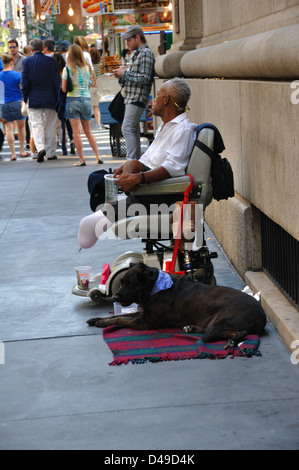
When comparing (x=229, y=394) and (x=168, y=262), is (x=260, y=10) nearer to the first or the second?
(x=168, y=262)

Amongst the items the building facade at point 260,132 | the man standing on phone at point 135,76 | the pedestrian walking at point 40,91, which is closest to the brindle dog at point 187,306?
the building facade at point 260,132

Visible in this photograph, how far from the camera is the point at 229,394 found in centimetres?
439

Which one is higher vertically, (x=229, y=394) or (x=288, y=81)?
(x=288, y=81)

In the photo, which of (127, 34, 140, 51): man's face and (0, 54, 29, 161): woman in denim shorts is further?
(0, 54, 29, 161): woman in denim shorts

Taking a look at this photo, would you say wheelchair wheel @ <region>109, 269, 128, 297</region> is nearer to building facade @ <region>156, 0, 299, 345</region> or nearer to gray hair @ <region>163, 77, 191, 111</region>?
building facade @ <region>156, 0, 299, 345</region>

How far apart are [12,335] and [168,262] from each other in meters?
1.28

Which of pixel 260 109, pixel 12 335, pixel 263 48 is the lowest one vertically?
pixel 12 335

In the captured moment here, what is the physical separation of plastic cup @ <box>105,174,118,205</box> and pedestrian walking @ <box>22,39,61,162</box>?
32.2 ft

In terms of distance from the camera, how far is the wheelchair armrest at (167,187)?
243 inches

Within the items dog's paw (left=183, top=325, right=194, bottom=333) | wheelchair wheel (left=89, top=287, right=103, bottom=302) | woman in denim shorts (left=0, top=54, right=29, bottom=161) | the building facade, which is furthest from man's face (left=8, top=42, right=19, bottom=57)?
dog's paw (left=183, top=325, right=194, bottom=333)

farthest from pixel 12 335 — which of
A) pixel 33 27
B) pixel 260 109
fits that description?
pixel 33 27

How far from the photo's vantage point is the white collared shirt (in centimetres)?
627

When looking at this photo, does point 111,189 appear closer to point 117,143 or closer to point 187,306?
point 187,306

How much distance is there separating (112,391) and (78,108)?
36.2 ft
